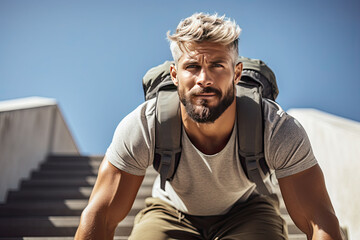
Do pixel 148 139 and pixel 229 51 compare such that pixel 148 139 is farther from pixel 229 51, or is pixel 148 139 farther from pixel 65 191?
pixel 65 191

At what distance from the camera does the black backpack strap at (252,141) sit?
144 centimetres

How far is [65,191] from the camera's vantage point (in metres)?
3.07

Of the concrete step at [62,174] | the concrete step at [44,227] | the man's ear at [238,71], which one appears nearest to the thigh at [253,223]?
the man's ear at [238,71]

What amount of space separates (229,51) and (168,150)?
0.55m

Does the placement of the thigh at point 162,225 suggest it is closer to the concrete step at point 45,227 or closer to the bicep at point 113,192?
the bicep at point 113,192

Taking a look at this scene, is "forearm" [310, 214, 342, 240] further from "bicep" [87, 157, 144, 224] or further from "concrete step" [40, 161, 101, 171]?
"concrete step" [40, 161, 101, 171]

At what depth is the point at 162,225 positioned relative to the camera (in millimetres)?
1671

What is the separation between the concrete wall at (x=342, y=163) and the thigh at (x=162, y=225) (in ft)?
4.24

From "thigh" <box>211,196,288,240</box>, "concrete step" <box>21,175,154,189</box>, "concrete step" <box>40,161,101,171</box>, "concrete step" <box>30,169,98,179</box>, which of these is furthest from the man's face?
"concrete step" <box>40,161,101,171</box>

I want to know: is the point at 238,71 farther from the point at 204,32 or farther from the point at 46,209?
the point at 46,209

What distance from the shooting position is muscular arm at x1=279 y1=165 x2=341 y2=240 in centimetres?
130

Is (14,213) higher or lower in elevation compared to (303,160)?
lower

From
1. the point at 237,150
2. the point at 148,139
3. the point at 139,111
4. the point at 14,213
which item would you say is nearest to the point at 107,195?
the point at 148,139

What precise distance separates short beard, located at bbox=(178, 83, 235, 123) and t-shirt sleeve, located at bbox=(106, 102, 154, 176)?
184 millimetres
